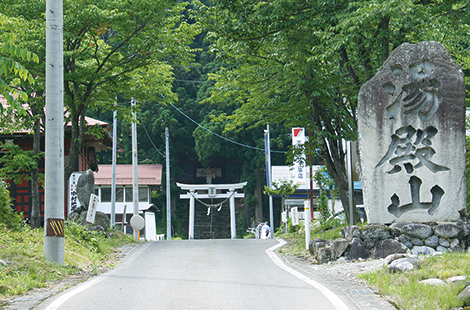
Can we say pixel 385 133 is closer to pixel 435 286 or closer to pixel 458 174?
pixel 458 174

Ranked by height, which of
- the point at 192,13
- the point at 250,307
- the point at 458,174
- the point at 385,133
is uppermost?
the point at 192,13

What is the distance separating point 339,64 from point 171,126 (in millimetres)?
25066

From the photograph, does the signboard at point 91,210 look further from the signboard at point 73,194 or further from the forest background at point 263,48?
the forest background at point 263,48

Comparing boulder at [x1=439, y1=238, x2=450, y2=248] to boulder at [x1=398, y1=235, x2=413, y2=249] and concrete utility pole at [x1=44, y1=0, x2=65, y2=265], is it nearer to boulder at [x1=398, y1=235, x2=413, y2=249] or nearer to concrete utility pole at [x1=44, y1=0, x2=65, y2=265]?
boulder at [x1=398, y1=235, x2=413, y2=249]

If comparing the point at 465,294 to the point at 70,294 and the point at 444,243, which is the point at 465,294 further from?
the point at 70,294

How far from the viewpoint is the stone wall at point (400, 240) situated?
32.0 feet

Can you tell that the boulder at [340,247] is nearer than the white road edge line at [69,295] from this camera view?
No

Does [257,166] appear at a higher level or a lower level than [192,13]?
lower

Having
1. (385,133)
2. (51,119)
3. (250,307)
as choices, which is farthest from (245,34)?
(250,307)

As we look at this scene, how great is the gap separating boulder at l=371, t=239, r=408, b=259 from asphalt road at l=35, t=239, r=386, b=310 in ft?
5.86

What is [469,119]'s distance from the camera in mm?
17250

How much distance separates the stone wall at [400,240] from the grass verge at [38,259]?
4859 mm

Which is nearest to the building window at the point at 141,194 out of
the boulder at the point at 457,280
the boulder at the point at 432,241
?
the boulder at the point at 432,241

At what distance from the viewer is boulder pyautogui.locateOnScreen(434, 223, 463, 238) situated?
9719 millimetres
